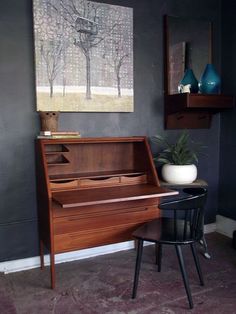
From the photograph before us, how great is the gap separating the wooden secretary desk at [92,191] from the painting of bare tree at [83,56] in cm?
33

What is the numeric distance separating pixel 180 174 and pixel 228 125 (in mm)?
877

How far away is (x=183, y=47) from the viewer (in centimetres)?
298

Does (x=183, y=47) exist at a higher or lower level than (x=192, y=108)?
higher

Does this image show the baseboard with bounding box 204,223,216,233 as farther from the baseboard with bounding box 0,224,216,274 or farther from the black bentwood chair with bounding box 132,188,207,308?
the black bentwood chair with bounding box 132,188,207,308

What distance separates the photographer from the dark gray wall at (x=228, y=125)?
121 inches

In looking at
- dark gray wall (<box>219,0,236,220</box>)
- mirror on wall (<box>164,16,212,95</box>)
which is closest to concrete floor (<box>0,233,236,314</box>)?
dark gray wall (<box>219,0,236,220</box>)

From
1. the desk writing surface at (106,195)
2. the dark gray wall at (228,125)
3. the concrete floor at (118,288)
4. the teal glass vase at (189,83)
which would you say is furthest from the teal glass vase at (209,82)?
the concrete floor at (118,288)

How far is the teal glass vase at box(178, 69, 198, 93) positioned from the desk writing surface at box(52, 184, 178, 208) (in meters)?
0.91

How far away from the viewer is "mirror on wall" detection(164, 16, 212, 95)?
293 centimetres

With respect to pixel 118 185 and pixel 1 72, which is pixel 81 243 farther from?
pixel 1 72

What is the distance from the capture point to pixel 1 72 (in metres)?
2.37

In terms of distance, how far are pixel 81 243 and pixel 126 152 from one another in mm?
885

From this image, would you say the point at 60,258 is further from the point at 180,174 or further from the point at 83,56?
the point at 83,56

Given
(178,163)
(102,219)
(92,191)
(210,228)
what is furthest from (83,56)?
(210,228)
